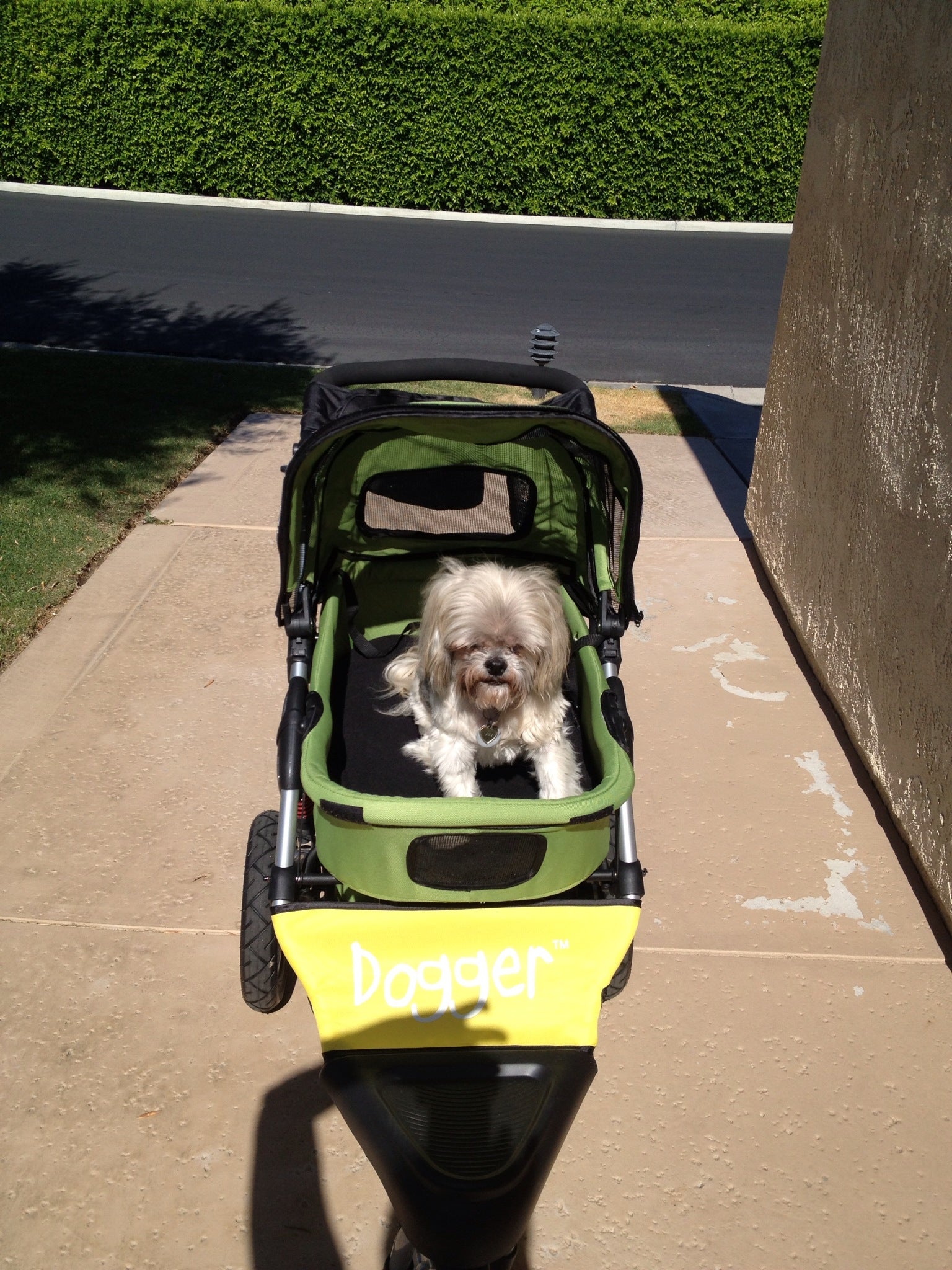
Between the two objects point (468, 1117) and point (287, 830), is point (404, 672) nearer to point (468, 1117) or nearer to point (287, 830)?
point (287, 830)

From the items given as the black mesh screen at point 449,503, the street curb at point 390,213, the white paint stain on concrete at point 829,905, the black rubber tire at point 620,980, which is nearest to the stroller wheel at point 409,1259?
the black rubber tire at point 620,980

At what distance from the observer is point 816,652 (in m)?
5.36

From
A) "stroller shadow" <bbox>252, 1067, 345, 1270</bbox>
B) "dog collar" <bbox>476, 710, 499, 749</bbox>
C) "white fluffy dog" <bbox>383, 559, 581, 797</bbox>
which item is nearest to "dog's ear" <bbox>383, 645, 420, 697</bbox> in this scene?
"white fluffy dog" <bbox>383, 559, 581, 797</bbox>

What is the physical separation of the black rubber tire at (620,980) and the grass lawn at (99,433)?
139 inches

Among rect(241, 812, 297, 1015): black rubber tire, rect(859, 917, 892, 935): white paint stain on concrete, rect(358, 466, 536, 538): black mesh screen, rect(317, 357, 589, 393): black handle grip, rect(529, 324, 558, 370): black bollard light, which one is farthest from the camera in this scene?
rect(529, 324, 558, 370): black bollard light

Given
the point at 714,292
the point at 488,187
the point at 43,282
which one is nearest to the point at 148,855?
the point at 43,282

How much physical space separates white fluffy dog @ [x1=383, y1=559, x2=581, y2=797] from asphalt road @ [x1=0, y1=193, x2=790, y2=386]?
24.0ft

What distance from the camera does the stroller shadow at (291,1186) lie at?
106 inches

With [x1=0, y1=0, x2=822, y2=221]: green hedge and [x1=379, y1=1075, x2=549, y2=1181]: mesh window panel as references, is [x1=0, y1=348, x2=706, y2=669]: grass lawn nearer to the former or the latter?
[x1=379, y1=1075, x2=549, y2=1181]: mesh window panel

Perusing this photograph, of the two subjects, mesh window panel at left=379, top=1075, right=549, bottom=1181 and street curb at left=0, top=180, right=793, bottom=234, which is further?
street curb at left=0, top=180, right=793, bottom=234

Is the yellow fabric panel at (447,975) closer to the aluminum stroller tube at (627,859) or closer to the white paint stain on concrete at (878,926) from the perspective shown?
the aluminum stroller tube at (627,859)

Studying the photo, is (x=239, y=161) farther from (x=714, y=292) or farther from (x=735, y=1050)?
(x=735, y=1050)

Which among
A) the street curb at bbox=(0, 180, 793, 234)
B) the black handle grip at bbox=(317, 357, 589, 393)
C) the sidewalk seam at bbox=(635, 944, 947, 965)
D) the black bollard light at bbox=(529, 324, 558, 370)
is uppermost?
the street curb at bbox=(0, 180, 793, 234)

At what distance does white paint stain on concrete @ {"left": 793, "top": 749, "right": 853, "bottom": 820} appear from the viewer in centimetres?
448
